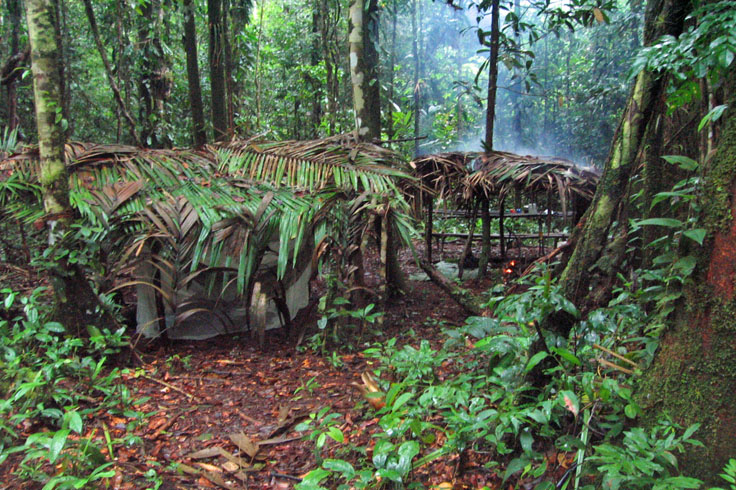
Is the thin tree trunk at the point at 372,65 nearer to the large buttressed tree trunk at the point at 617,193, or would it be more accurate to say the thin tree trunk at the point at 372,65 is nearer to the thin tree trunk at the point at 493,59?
the thin tree trunk at the point at 493,59

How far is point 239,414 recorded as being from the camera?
10.2 ft

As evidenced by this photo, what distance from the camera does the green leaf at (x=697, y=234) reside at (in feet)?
5.17

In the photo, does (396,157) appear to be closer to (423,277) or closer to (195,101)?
(423,277)

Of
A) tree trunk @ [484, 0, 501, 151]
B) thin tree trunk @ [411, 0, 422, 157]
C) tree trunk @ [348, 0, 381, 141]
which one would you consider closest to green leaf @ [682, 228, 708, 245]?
tree trunk @ [348, 0, 381, 141]

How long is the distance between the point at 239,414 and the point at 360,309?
135 cm

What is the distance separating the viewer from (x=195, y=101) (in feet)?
21.6

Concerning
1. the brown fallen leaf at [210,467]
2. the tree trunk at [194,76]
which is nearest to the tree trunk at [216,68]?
the tree trunk at [194,76]

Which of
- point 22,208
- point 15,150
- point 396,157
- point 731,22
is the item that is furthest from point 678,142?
point 15,150

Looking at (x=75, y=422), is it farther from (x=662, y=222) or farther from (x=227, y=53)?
(x=227, y=53)

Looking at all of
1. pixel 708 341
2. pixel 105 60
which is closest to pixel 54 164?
pixel 105 60

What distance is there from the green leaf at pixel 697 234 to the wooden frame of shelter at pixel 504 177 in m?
4.03

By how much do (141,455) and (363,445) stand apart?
1192mm

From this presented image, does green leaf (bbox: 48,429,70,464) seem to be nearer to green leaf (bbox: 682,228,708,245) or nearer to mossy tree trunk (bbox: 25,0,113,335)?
mossy tree trunk (bbox: 25,0,113,335)

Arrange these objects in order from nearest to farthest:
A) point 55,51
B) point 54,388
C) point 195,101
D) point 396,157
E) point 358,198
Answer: point 54,388
point 55,51
point 358,198
point 396,157
point 195,101
